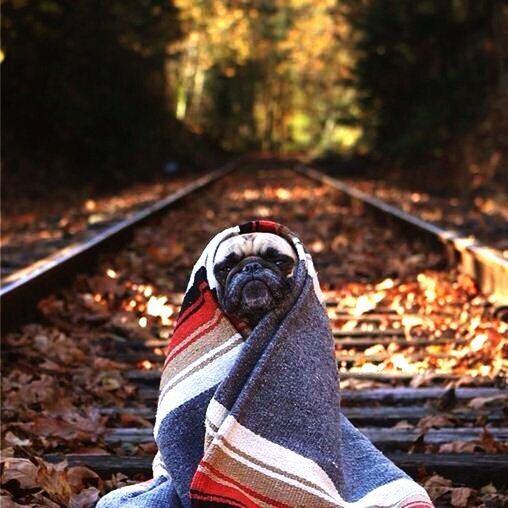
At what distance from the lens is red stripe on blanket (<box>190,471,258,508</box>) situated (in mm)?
2477

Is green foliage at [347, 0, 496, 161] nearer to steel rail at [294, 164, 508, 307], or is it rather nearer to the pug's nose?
steel rail at [294, 164, 508, 307]

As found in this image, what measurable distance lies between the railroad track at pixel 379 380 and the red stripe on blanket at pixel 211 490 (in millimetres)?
1171

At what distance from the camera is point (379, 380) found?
527 cm

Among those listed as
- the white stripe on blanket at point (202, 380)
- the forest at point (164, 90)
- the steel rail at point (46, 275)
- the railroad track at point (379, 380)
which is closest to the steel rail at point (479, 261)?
the railroad track at point (379, 380)

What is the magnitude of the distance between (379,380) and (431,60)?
19713mm

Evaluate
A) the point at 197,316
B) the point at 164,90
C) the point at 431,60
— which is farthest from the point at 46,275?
the point at 164,90

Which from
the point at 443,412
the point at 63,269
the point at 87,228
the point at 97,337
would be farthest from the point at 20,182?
the point at 443,412

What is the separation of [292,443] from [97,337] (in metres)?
3.74

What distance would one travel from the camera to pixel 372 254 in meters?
10.1

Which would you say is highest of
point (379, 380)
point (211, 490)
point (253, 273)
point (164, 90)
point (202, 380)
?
point (253, 273)

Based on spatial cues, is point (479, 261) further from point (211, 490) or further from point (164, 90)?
point (164, 90)

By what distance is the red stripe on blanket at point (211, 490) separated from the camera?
2.48 meters

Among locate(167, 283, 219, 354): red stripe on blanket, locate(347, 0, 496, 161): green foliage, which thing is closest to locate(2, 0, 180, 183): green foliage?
locate(347, 0, 496, 161): green foliage

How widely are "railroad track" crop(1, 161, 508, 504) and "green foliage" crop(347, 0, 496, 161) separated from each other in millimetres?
13903
